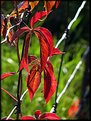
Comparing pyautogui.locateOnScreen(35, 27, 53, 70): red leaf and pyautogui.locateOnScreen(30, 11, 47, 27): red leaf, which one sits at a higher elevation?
pyautogui.locateOnScreen(30, 11, 47, 27): red leaf

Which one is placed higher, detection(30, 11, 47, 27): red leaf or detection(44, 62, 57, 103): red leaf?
detection(30, 11, 47, 27): red leaf

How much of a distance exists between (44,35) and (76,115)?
1.59m

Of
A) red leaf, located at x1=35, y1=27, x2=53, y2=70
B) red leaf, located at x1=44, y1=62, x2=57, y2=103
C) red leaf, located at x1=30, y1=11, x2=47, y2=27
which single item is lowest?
red leaf, located at x1=44, y1=62, x2=57, y2=103

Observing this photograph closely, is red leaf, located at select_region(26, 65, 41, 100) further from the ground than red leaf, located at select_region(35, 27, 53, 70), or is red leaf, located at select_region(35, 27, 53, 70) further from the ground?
red leaf, located at select_region(35, 27, 53, 70)

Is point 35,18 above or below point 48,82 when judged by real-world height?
above

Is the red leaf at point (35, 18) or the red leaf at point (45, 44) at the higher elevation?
the red leaf at point (35, 18)

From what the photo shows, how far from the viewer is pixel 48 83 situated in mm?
882

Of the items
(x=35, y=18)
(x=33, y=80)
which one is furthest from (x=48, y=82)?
(x=35, y=18)

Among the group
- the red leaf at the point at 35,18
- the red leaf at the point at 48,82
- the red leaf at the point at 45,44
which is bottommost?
the red leaf at the point at 48,82

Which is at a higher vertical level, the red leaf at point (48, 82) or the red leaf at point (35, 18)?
the red leaf at point (35, 18)

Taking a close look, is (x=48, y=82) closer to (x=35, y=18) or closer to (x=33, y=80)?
(x=33, y=80)

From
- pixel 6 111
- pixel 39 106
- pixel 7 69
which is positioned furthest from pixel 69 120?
pixel 7 69

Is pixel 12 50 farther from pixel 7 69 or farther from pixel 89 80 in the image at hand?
pixel 89 80

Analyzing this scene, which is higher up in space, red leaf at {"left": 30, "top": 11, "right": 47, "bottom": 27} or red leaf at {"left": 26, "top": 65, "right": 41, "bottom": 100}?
red leaf at {"left": 30, "top": 11, "right": 47, "bottom": 27}
